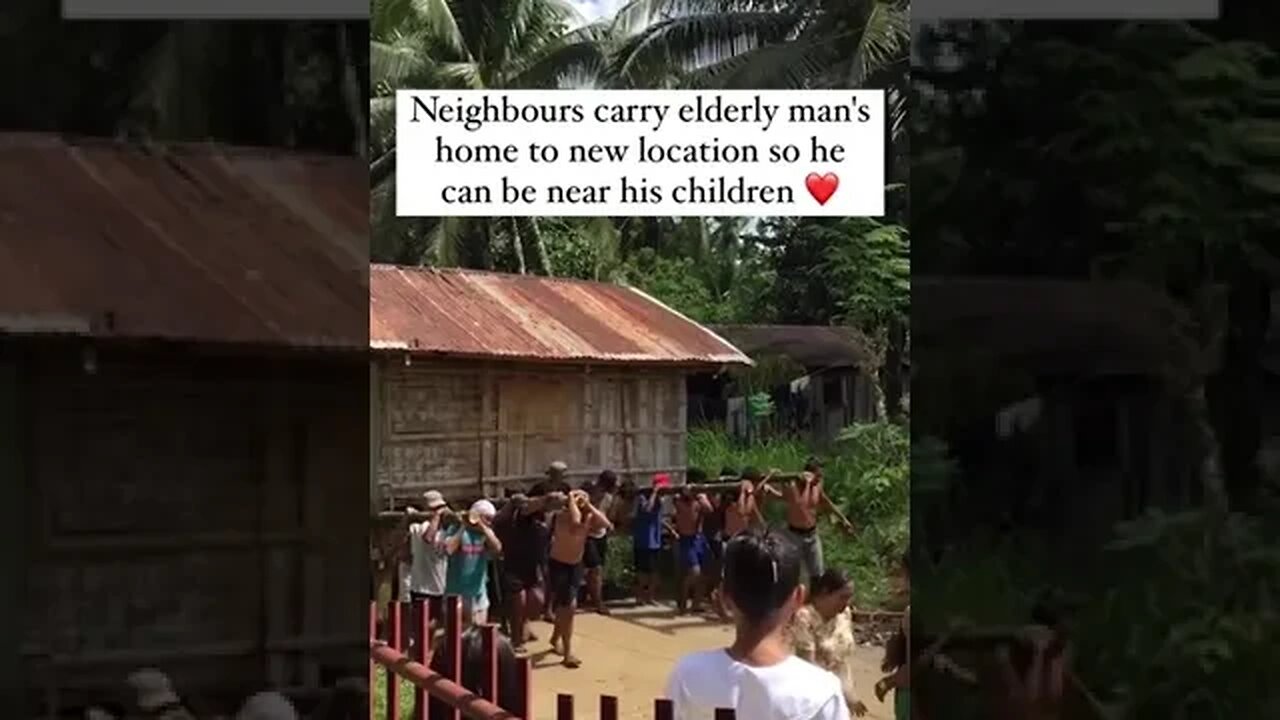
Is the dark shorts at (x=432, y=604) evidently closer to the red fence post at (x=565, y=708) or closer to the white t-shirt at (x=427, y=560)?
the white t-shirt at (x=427, y=560)

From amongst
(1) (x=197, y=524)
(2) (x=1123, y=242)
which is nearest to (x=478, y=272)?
(1) (x=197, y=524)

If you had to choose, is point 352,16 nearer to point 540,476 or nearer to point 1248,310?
point 540,476

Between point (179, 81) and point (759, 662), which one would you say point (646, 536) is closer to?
point (759, 662)

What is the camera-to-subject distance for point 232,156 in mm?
4168

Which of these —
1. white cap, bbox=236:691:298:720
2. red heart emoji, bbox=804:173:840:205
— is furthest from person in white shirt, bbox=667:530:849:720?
white cap, bbox=236:691:298:720

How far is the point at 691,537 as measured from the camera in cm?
394

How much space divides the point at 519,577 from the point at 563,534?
160 mm

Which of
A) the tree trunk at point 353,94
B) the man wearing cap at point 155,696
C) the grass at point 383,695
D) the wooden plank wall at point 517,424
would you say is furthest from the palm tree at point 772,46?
the man wearing cap at point 155,696

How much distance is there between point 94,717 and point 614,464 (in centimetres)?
151

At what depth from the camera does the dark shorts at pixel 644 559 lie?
3.96 metres

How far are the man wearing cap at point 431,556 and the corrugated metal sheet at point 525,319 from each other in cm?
39

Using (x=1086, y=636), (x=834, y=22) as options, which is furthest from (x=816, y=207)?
(x=1086, y=636)
